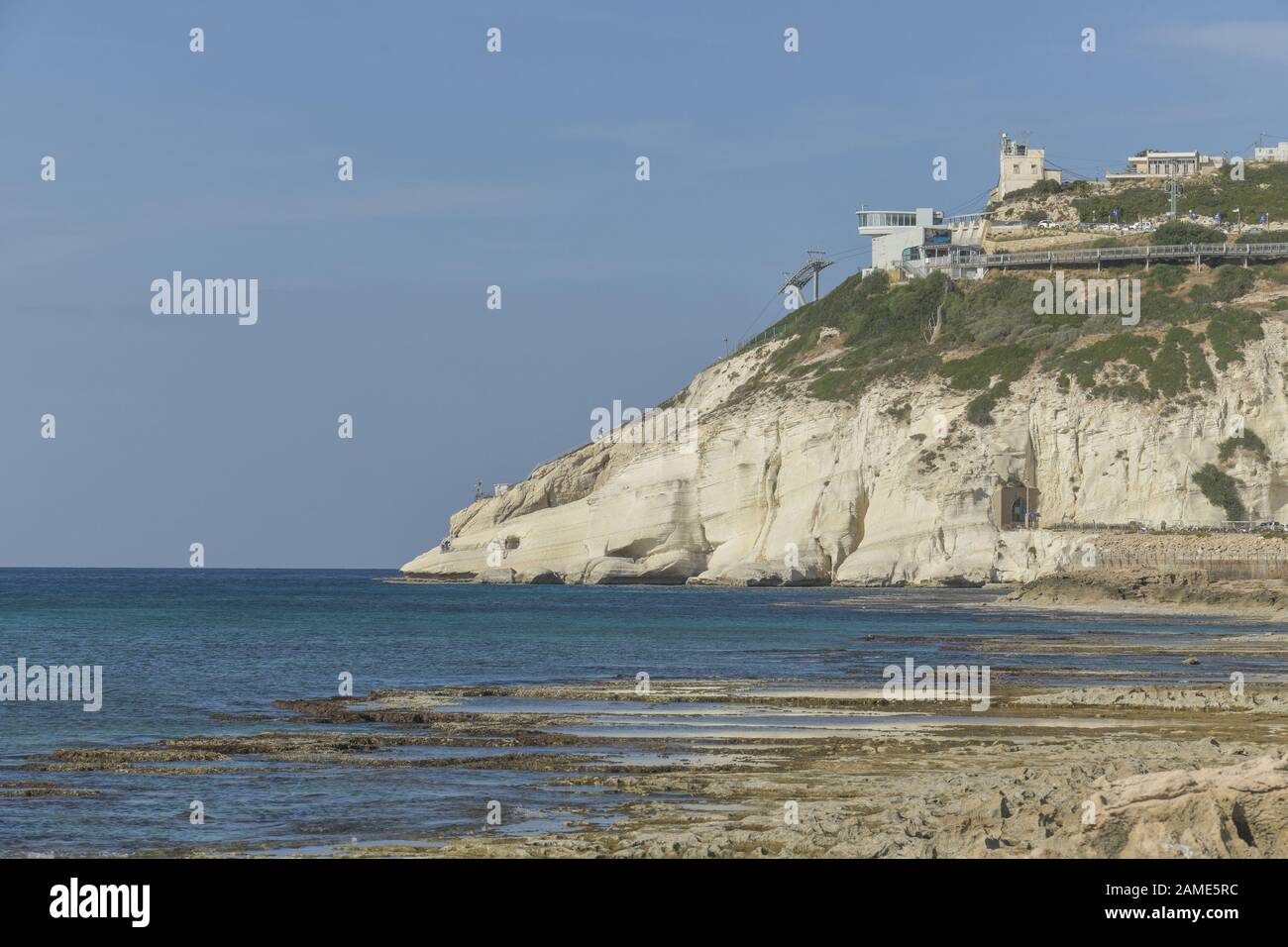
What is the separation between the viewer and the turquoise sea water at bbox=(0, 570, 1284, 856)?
1686 centimetres

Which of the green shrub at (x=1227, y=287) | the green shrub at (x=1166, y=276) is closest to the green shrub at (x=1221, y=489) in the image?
the green shrub at (x=1227, y=287)

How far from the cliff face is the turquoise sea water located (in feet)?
16.1

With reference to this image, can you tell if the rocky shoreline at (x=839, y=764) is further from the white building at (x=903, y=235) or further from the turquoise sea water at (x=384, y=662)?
the white building at (x=903, y=235)

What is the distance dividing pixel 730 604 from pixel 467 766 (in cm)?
4901

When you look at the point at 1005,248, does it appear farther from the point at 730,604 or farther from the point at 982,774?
the point at 982,774

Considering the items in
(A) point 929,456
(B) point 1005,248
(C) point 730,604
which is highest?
(B) point 1005,248

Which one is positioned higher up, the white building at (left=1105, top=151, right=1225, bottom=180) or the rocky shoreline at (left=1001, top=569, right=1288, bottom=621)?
the white building at (left=1105, top=151, right=1225, bottom=180)

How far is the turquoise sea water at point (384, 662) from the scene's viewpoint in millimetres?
16859

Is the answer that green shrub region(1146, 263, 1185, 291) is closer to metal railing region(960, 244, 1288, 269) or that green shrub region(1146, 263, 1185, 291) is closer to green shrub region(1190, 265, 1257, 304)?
metal railing region(960, 244, 1288, 269)

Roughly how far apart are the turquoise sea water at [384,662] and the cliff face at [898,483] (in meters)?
4.90

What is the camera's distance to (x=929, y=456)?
82188 millimetres
